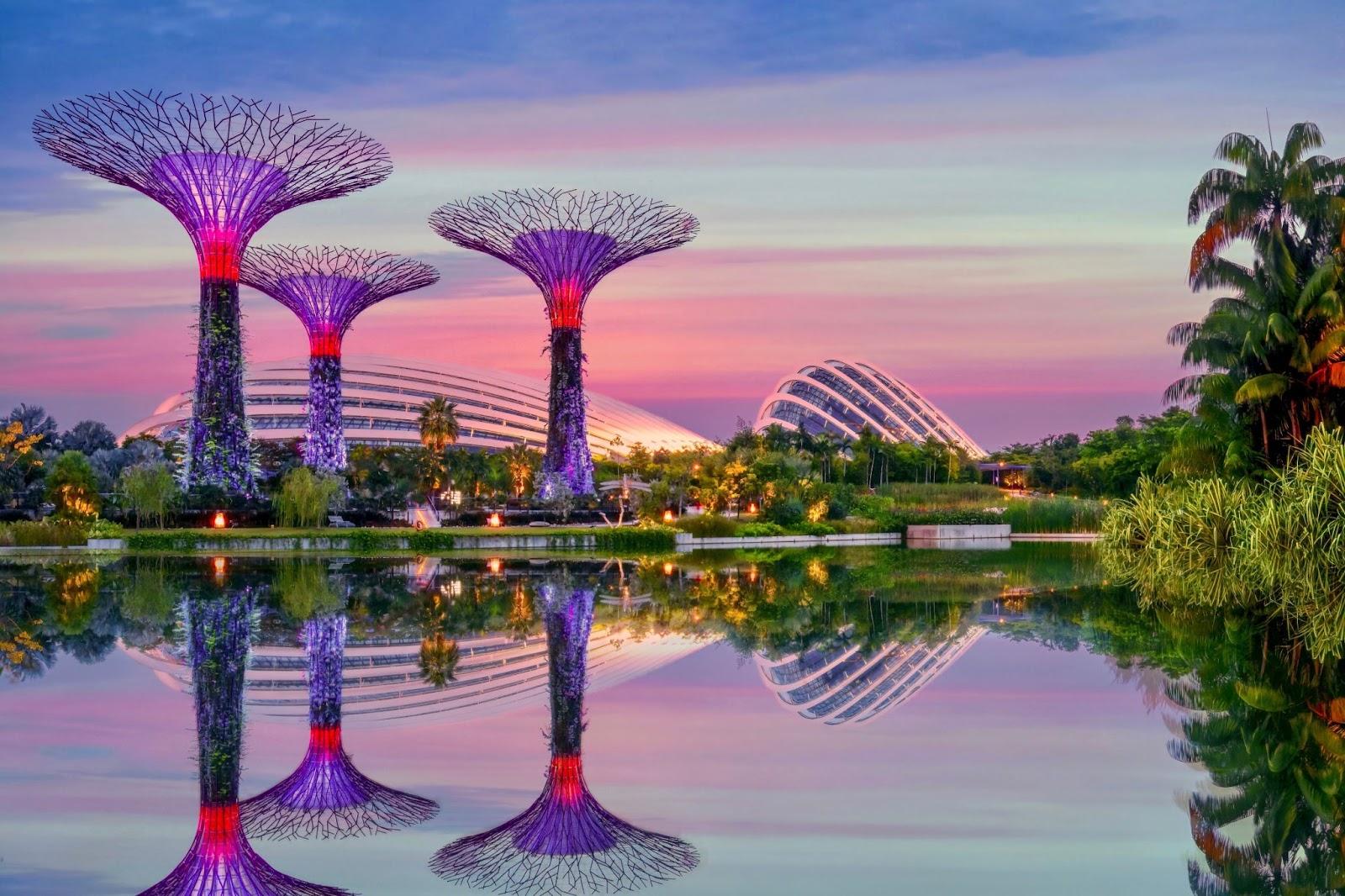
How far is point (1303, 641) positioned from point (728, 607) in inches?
317

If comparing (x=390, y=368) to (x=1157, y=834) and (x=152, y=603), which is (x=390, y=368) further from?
(x=1157, y=834)

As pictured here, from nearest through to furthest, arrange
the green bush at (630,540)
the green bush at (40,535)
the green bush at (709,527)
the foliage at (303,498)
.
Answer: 1. the green bush at (40,535)
2. the green bush at (630,540)
3. the foliage at (303,498)
4. the green bush at (709,527)

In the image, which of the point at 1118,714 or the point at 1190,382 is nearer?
the point at 1118,714

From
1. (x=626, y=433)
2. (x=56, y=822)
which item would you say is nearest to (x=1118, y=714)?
(x=56, y=822)

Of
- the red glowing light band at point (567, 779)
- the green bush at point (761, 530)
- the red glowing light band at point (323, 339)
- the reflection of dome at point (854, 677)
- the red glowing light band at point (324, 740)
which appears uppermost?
the red glowing light band at point (323, 339)

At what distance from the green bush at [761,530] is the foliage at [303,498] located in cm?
1369

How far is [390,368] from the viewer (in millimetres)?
90875

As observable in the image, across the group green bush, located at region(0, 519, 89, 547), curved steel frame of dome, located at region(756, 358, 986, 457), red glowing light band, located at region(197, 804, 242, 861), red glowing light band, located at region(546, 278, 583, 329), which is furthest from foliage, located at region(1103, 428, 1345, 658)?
curved steel frame of dome, located at region(756, 358, 986, 457)

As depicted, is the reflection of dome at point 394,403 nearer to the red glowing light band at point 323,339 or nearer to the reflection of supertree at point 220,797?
the red glowing light band at point 323,339

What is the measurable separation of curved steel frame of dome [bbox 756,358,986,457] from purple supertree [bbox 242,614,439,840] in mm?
86370

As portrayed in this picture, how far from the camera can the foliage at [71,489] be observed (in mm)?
38875

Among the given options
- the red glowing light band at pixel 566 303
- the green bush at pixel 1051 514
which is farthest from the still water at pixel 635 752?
the green bush at pixel 1051 514

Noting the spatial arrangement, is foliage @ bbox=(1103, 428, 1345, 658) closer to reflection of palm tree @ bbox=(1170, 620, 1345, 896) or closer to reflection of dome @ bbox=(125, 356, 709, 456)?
reflection of palm tree @ bbox=(1170, 620, 1345, 896)

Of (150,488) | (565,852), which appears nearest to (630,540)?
(150,488)
